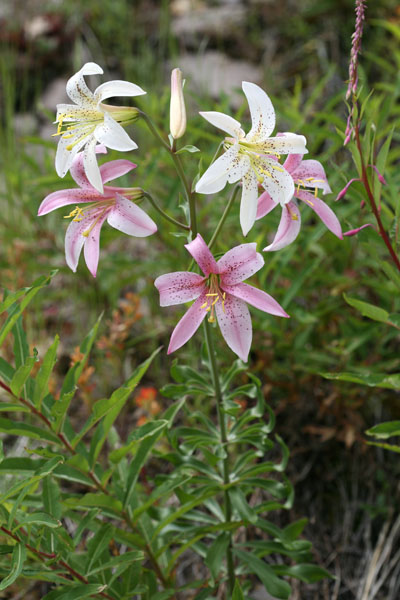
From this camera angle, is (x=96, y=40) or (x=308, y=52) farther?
(x=96, y=40)

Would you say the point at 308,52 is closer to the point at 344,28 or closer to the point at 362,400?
the point at 344,28

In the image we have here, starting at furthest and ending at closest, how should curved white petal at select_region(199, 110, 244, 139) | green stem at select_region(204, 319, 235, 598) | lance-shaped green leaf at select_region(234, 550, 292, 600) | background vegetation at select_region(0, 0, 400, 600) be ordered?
background vegetation at select_region(0, 0, 400, 600)
lance-shaped green leaf at select_region(234, 550, 292, 600)
green stem at select_region(204, 319, 235, 598)
curved white petal at select_region(199, 110, 244, 139)

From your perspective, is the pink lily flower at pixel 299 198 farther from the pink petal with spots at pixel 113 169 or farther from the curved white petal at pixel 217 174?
the pink petal with spots at pixel 113 169

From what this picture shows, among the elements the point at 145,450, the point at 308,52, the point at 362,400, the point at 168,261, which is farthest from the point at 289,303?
the point at 308,52

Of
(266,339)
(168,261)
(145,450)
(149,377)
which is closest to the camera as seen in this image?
(145,450)

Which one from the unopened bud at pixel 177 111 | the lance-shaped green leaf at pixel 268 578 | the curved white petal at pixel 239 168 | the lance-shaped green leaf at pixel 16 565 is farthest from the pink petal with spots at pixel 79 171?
the lance-shaped green leaf at pixel 268 578

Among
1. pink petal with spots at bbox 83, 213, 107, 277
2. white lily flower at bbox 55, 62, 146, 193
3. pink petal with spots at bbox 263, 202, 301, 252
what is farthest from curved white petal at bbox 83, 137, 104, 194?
pink petal with spots at bbox 263, 202, 301, 252

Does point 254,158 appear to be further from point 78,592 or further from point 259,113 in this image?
point 78,592

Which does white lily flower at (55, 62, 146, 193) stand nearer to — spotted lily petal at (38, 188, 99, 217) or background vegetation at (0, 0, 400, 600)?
spotted lily petal at (38, 188, 99, 217)
